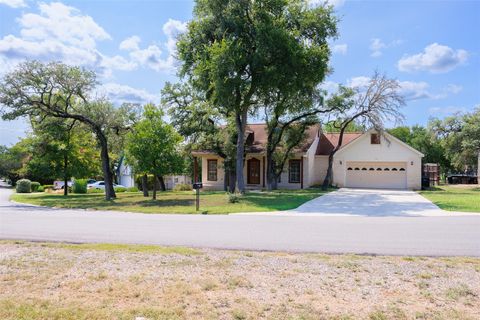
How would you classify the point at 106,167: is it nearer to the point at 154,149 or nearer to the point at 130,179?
the point at 154,149

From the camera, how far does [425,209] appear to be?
57.7ft

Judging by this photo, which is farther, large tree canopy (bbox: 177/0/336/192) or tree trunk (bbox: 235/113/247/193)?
tree trunk (bbox: 235/113/247/193)

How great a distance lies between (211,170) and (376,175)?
45.8 ft

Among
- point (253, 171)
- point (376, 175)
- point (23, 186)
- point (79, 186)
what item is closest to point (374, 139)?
point (376, 175)

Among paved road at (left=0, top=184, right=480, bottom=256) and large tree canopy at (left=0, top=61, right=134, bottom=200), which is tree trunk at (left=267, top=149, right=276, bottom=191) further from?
paved road at (left=0, top=184, right=480, bottom=256)

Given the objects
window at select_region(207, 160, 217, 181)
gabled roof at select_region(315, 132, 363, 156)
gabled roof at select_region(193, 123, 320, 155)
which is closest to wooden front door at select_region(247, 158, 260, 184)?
gabled roof at select_region(193, 123, 320, 155)

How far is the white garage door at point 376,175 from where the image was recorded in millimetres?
34125

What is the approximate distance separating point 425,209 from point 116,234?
1307 cm

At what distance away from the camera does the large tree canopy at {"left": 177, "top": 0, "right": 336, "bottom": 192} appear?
73.7 feet

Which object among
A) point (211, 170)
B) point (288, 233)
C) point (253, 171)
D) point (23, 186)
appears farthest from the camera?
point (23, 186)

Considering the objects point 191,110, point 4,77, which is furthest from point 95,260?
point 191,110

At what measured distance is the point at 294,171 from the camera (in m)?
34.3

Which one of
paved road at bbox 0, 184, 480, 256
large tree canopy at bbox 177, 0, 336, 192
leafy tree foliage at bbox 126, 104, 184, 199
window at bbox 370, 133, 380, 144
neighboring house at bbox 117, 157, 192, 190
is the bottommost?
paved road at bbox 0, 184, 480, 256

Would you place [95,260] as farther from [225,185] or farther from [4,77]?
[225,185]
